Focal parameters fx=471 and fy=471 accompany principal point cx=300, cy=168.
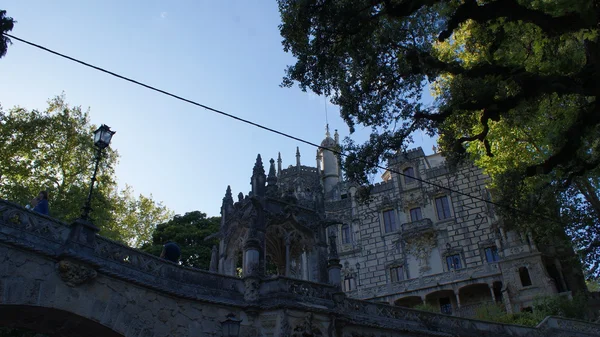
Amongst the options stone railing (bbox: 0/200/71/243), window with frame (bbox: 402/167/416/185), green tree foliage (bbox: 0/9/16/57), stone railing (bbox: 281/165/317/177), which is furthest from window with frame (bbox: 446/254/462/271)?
green tree foliage (bbox: 0/9/16/57)

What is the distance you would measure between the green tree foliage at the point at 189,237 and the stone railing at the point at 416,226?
1469 centimetres

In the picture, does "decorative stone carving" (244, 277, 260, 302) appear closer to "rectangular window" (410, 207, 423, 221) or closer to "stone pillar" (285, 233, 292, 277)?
"stone pillar" (285, 233, 292, 277)

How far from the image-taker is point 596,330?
61.5ft

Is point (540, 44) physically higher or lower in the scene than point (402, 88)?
lower

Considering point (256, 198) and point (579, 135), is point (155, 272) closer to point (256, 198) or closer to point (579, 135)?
point (256, 198)

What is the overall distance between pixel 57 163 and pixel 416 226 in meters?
25.2

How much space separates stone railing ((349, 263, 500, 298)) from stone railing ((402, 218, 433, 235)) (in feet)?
12.9

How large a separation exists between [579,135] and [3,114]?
24.9 m

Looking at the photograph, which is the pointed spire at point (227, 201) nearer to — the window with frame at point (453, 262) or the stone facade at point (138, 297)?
the stone facade at point (138, 297)

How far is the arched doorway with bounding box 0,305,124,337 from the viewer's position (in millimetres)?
10421

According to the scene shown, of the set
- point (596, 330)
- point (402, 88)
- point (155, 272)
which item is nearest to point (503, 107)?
point (402, 88)

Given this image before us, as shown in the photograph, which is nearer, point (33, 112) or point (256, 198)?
point (256, 198)

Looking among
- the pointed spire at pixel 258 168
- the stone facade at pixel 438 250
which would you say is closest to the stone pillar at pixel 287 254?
the pointed spire at pixel 258 168

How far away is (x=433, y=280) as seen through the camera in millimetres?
33250
